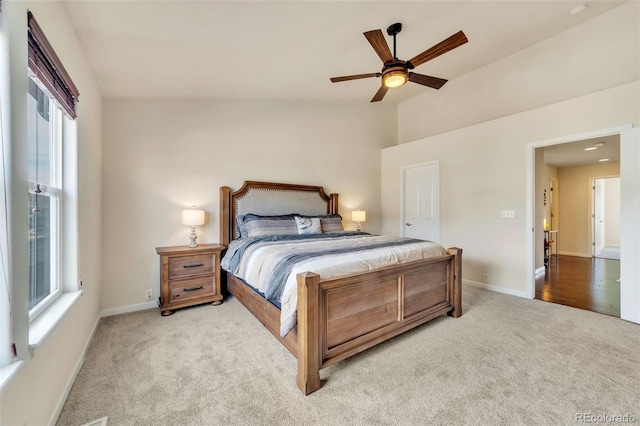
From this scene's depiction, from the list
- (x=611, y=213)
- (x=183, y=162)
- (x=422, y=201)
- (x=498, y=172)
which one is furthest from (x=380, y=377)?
(x=611, y=213)

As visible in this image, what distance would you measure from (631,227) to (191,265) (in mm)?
4936

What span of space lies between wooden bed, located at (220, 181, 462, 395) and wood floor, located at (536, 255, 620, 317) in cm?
179

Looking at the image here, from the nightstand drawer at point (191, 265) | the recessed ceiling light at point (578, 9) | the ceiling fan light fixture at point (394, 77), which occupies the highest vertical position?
the recessed ceiling light at point (578, 9)

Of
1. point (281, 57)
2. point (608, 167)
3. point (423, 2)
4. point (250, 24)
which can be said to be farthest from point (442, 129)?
point (608, 167)

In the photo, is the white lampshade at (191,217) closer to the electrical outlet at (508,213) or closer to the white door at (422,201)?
the white door at (422,201)

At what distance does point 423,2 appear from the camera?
102 inches

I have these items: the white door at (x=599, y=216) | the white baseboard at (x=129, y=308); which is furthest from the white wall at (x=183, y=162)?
the white door at (x=599, y=216)

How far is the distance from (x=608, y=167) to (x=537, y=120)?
4699mm

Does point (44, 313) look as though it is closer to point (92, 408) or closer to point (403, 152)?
point (92, 408)

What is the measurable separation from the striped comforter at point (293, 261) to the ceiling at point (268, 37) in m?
2.03

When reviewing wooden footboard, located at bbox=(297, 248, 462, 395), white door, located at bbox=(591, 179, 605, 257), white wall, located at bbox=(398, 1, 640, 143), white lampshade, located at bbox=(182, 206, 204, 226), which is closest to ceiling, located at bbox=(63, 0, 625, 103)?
white wall, located at bbox=(398, 1, 640, 143)

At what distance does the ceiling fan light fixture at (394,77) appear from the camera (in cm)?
244

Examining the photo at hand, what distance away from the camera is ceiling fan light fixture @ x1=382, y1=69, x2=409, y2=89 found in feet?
8.00

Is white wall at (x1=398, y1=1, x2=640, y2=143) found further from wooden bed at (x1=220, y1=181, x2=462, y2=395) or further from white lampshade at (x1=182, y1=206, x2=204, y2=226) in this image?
white lampshade at (x1=182, y1=206, x2=204, y2=226)
